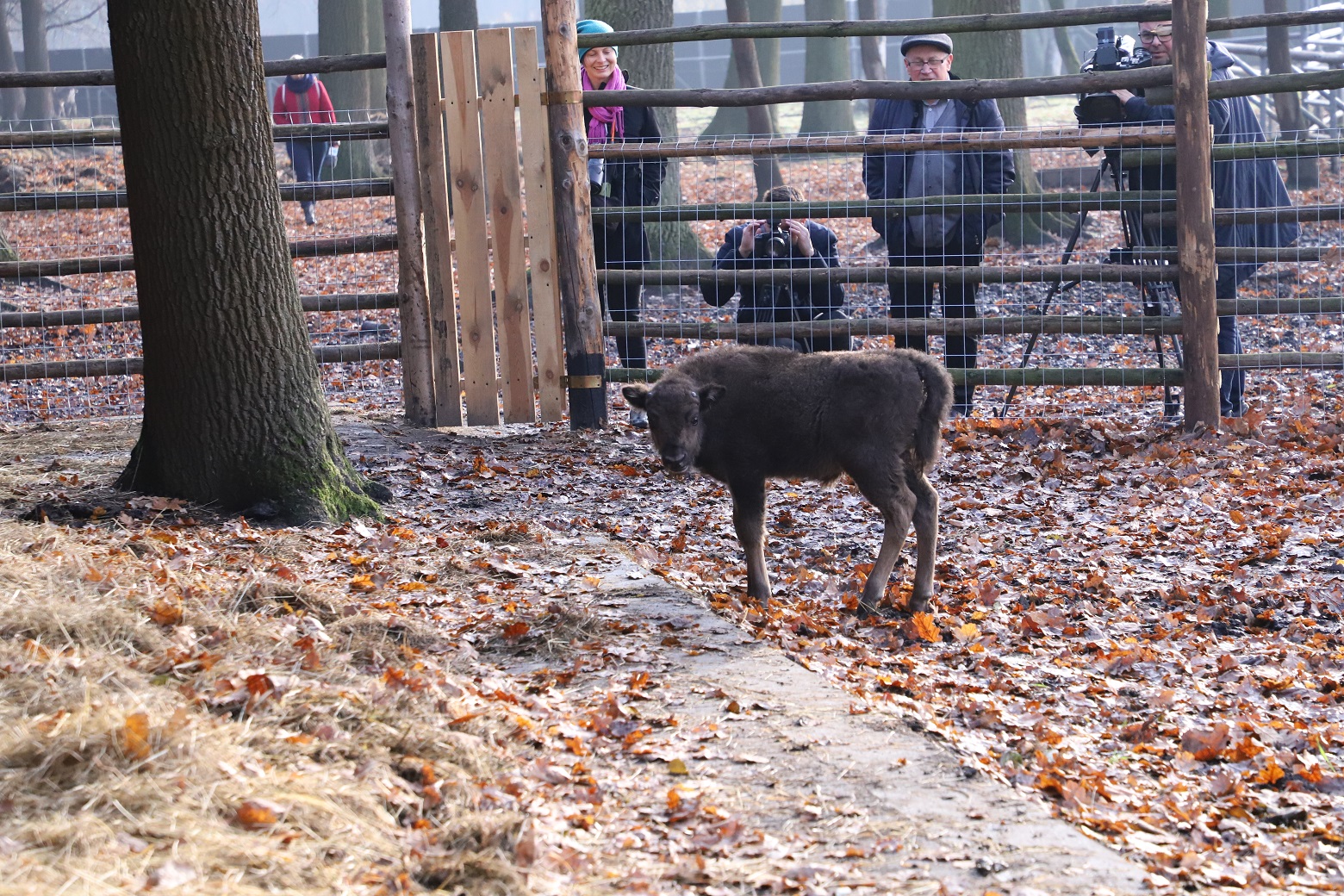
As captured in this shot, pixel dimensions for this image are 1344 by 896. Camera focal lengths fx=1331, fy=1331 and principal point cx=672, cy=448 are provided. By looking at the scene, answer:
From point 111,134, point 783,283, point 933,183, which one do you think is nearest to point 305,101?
point 111,134

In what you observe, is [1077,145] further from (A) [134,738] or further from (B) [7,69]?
(B) [7,69]

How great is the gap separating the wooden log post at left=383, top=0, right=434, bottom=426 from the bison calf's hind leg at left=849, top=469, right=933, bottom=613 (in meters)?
4.51

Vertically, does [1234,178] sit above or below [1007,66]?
below

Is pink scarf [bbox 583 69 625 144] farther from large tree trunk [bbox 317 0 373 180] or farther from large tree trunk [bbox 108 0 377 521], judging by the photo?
large tree trunk [bbox 317 0 373 180]

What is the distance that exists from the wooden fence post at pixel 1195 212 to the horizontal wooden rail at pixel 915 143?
0.20m

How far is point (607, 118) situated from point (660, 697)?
6.37 m

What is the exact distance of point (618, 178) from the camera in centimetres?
1053

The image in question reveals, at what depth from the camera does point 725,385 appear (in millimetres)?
6734

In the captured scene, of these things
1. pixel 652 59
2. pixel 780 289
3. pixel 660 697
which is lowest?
pixel 660 697

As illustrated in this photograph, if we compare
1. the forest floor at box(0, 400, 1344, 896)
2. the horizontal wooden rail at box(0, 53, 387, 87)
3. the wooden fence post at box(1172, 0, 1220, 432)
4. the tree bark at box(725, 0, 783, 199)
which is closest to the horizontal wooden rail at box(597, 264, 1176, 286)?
the wooden fence post at box(1172, 0, 1220, 432)

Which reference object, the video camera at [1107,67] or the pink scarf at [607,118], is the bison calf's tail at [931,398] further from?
the pink scarf at [607,118]

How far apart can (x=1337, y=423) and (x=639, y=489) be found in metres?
5.19

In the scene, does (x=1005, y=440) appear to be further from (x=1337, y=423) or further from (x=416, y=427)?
(x=416, y=427)

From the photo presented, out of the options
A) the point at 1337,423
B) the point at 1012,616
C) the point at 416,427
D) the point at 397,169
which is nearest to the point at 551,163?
the point at 397,169
